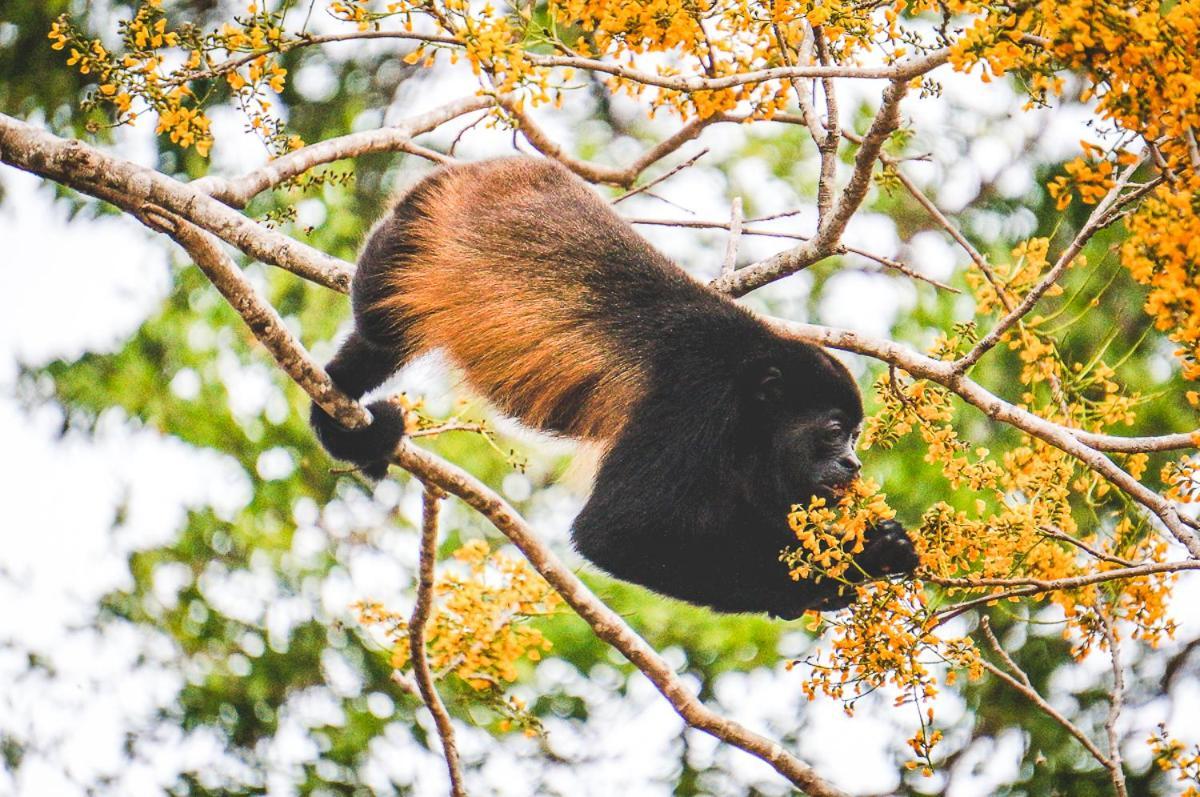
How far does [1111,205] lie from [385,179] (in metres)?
9.00

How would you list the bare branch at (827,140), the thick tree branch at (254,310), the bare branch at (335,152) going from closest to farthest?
the thick tree branch at (254,310) < the bare branch at (827,140) < the bare branch at (335,152)

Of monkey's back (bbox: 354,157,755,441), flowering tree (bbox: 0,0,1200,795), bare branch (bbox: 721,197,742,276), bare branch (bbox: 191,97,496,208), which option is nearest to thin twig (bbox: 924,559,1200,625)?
flowering tree (bbox: 0,0,1200,795)

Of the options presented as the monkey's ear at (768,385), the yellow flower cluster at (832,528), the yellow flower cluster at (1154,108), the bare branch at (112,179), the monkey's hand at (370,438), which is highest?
the yellow flower cluster at (1154,108)

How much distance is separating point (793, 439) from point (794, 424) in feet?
0.21

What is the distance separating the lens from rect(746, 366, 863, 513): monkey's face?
5.08 m

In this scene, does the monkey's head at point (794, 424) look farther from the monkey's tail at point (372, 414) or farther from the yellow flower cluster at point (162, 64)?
the yellow flower cluster at point (162, 64)

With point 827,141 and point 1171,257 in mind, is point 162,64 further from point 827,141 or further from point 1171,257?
point 1171,257

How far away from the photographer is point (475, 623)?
5.45 m

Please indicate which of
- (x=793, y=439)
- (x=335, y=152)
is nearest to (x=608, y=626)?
(x=793, y=439)

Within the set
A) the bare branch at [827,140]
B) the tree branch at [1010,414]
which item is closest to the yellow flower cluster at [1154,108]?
the tree branch at [1010,414]

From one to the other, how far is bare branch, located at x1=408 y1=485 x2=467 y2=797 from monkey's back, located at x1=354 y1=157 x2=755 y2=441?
2.11ft

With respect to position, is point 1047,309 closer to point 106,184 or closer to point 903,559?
point 903,559

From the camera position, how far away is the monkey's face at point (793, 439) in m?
5.08

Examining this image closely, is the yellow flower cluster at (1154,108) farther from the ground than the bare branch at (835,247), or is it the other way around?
the yellow flower cluster at (1154,108)
